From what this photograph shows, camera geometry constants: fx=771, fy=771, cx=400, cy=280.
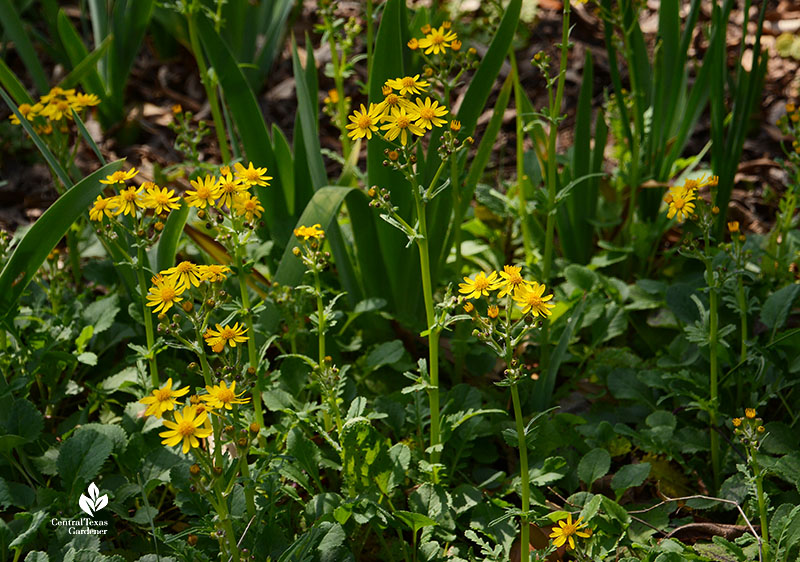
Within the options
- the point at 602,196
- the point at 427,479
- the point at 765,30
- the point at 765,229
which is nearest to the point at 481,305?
the point at 427,479

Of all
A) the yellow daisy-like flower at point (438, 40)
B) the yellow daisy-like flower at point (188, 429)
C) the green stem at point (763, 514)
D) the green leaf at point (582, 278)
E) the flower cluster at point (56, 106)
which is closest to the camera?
the yellow daisy-like flower at point (188, 429)

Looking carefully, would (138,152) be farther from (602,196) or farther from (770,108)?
(770,108)

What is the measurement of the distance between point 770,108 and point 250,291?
2738 millimetres

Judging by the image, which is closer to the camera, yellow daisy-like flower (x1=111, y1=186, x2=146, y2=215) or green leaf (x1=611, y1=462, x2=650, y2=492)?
yellow daisy-like flower (x1=111, y1=186, x2=146, y2=215)

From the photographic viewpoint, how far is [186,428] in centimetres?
135

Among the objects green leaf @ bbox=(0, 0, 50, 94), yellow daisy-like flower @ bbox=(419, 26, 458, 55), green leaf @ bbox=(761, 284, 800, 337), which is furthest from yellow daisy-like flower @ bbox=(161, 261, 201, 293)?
green leaf @ bbox=(0, 0, 50, 94)

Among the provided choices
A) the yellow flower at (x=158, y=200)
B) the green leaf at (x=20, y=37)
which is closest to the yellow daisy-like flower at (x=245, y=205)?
the yellow flower at (x=158, y=200)

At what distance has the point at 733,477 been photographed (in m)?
1.92

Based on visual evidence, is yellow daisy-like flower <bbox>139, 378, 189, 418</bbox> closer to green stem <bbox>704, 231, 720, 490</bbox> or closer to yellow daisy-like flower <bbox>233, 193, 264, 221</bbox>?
yellow daisy-like flower <bbox>233, 193, 264, 221</bbox>

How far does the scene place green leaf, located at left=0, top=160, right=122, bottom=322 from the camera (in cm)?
191

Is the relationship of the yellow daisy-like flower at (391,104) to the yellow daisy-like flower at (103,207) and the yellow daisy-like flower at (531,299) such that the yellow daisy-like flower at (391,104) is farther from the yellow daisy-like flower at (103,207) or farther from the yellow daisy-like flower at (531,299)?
the yellow daisy-like flower at (103,207)

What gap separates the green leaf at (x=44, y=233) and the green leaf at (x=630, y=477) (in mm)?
1489

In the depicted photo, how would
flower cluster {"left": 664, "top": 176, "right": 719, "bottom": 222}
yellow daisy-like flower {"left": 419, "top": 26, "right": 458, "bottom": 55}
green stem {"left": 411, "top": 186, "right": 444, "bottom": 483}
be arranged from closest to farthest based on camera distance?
green stem {"left": 411, "top": 186, "right": 444, "bottom": 483}
flower cluster {"left": 664, "top": 176, "right": 719, "bottom": 222}
yellow daisy-like flower {"left": 419, "top": 26, "right": 458, "bottom": 55}

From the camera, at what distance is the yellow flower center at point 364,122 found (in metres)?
1.71
